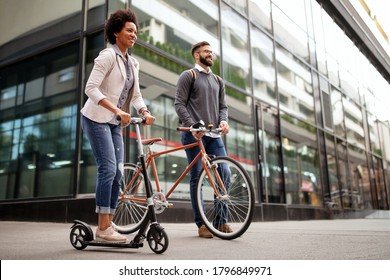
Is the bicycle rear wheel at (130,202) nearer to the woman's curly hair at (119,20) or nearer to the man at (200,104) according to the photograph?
the man at (200,104)

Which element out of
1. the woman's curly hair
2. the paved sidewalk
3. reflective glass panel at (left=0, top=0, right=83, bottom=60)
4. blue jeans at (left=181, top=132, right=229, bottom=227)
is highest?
reflective glass panel at (left=0, top=0, right=83, bottom=60)

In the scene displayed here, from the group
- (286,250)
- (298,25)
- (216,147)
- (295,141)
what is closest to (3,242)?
(216,147)

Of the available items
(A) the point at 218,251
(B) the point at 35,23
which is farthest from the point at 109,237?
(B) the point at 35,23

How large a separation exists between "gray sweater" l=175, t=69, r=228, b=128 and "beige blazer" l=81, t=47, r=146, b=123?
3.04 feet

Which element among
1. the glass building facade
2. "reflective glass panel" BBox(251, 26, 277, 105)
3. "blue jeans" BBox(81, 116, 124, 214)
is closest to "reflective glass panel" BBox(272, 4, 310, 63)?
the glass building facade

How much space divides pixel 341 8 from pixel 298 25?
12.4 feet

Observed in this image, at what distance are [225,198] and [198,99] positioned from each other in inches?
42.2

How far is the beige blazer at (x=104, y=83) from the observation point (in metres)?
2.62

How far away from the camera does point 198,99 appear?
366cm

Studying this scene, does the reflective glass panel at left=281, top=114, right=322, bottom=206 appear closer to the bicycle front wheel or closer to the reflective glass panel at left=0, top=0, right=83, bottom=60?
the reflective glass panel at left=0, top=0, right=83, bottom=60

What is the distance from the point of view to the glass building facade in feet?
19.3

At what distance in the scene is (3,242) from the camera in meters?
3.04

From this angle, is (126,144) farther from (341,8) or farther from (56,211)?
(341,8)

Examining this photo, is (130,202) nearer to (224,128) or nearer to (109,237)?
(109,237)
